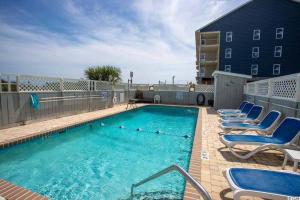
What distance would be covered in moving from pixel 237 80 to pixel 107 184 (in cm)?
1143

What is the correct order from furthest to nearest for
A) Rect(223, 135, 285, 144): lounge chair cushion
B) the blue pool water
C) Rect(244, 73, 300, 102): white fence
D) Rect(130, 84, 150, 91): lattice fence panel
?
Rect(130, 84, 150, 91): lattice fence panel → Rect(244, 73, 300, 102): white fence → Rect(223, 135, 285, 144): lounge chair cushion → the blue pool water

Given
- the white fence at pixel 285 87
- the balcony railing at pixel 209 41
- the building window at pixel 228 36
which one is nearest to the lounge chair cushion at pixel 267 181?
the white fence at pixel 285 87

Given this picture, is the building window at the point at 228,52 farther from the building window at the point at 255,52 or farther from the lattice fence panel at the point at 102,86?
the lattice fence panel at the point at 102,86

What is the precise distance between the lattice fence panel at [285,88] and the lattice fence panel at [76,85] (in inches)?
371

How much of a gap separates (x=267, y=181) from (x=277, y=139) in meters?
2.46

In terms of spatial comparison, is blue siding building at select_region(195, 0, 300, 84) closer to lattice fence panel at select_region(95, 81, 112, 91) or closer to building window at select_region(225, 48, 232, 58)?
building window at select_region(225, 48, 232, 58)

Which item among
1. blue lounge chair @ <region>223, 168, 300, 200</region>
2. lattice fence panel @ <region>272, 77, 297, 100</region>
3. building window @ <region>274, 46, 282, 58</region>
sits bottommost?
blue lounge chair @ <region>223, 168, 300, 200</region>

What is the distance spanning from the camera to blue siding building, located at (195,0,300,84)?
2130 centimetres

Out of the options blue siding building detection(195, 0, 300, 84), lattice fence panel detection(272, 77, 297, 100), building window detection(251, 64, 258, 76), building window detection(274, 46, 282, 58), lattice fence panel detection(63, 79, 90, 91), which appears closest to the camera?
lattice fence panel detection(272, 77, 297, 100)

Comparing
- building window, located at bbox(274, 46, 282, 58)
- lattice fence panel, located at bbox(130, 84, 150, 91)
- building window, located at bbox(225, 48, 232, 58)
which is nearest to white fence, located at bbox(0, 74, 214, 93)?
lattice fence panel, located at bbox(130, 84, 150, 91)

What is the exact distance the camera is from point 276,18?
21453 mm

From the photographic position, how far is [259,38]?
22.3 metres

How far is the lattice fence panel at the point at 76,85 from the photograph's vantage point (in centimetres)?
965

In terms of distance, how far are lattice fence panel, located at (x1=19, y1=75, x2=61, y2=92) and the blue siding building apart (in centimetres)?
2065
